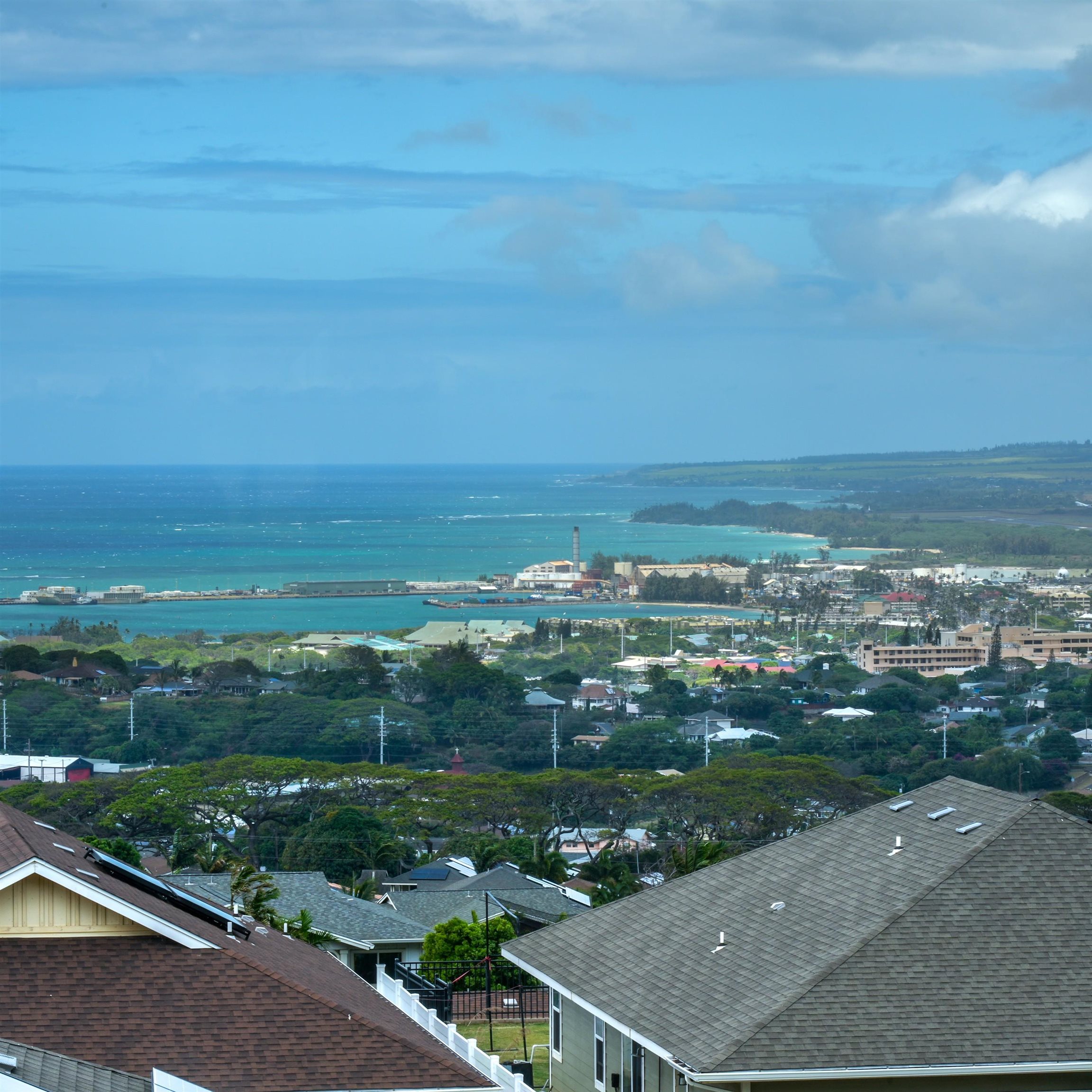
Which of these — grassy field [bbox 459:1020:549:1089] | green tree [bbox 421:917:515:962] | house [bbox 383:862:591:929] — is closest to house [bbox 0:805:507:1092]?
grassy field [bbox 459:1020:549:1089]

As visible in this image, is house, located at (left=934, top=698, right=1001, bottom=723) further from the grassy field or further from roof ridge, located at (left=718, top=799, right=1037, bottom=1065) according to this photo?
roof ridge, located at (left=718, top=799, right=1037, bottom=1065)

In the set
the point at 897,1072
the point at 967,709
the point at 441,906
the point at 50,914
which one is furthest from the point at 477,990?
the point at 967,709

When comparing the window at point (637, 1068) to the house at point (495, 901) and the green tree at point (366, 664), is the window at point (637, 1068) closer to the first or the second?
the house at point (495, 901)

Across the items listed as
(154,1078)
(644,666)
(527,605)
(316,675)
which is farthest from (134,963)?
(527,605)

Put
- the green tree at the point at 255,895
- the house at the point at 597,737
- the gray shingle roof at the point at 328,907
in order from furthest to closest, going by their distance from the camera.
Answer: the house at the point at 597,737, the gray shingle roof at the point at 328,907, the green tree at the point at 255,895

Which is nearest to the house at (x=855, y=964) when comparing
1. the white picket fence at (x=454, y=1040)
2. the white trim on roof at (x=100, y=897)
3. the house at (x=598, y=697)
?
the white picket fence at (x=454, y=1040)

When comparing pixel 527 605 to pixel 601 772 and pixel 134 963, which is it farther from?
pixel 134 963
